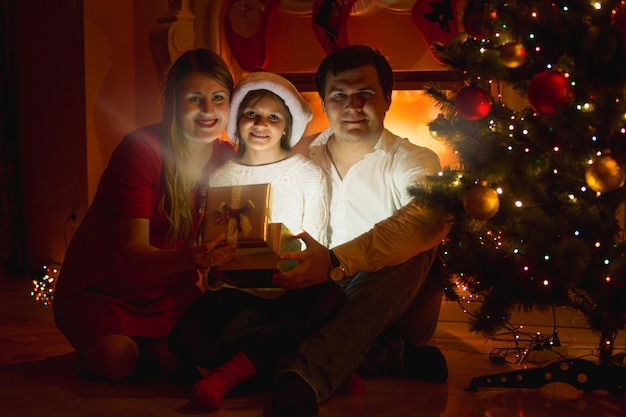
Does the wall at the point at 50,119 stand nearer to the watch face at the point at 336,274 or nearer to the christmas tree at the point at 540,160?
the watch face at the point at 336,274

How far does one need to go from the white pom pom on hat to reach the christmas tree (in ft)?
1.42

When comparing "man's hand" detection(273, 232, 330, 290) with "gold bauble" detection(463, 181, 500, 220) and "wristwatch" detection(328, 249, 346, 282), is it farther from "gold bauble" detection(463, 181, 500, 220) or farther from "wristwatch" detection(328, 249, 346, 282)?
"gold bauble" detection(463, 181, 500, 220)

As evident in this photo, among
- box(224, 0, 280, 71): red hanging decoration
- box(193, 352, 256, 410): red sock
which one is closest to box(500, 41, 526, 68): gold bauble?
box(193, 352, 256, 410): red sock

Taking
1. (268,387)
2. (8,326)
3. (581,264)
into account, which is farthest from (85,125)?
(581,264)

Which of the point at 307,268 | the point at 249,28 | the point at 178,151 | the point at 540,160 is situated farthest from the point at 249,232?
the point at 249,28

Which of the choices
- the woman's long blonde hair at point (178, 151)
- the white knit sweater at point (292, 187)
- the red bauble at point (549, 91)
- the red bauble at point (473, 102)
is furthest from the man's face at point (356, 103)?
the red bauble at point (549, 91)

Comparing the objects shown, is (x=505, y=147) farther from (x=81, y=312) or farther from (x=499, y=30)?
(x=81, y=312)

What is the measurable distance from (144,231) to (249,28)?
179 cm

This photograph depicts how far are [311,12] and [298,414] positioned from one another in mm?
2354

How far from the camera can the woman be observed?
2242 mm

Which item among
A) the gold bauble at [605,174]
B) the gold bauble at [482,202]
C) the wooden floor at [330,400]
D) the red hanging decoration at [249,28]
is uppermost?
the red hanging decoration at [249,28]

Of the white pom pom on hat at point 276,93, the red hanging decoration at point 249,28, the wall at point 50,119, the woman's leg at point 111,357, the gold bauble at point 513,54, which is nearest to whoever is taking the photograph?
the gold bauble at point 513,54

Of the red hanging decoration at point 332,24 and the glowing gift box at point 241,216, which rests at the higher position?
the red hanging decoration at point 332,24

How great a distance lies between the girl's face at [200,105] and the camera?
236cm
